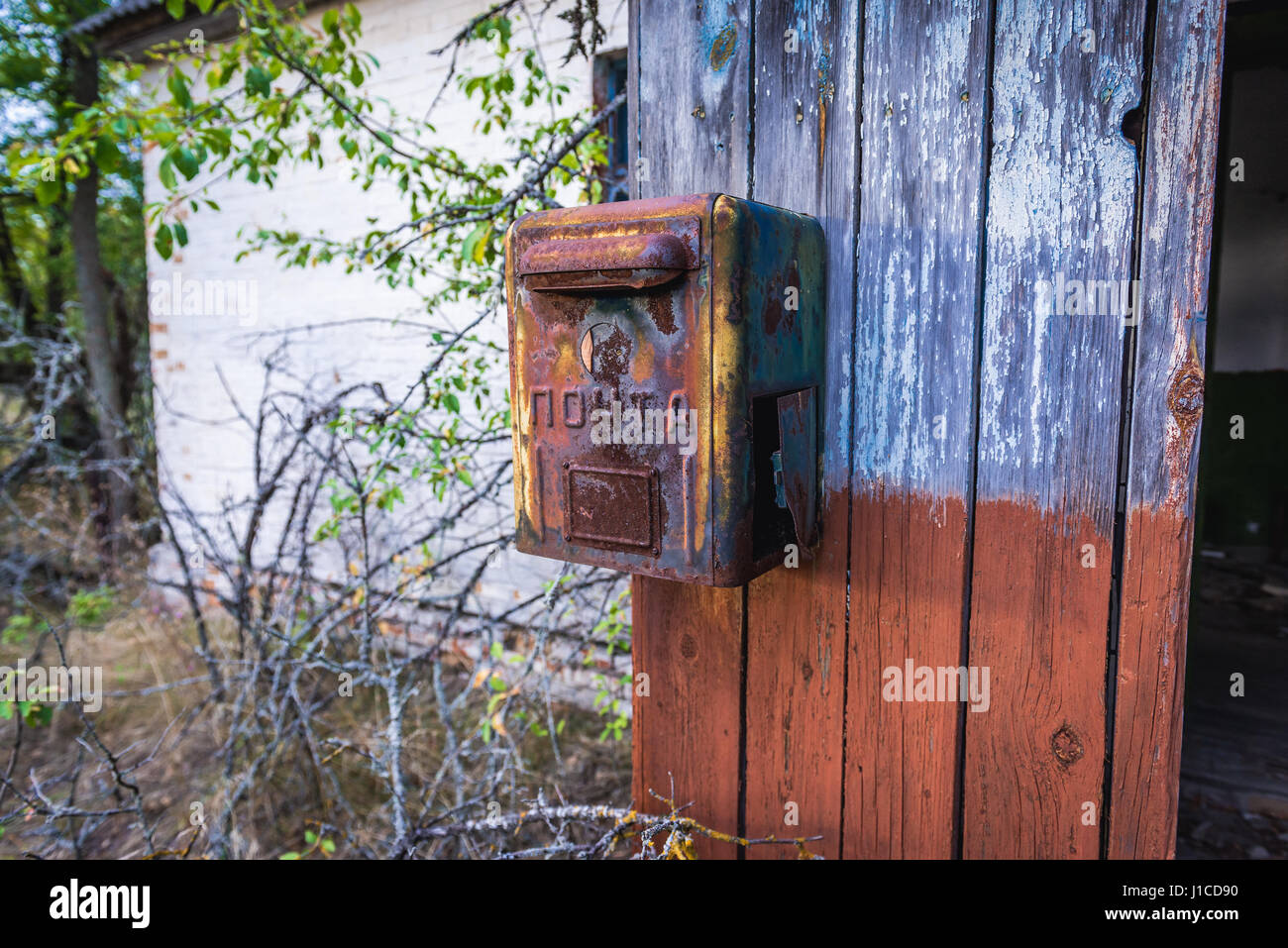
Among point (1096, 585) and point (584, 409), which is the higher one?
point (584, 409)

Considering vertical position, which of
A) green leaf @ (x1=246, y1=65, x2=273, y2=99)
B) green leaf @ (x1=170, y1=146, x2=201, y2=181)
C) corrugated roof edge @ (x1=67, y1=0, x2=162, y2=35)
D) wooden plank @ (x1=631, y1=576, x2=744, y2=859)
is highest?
corrugated roof edge @ (x1=67, y1=0, x2=162, y2=35)

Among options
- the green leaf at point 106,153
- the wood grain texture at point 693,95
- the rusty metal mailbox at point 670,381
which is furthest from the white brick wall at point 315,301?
the rusty metal mailbox at point 670,381

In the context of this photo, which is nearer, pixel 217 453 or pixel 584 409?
pixel 584 409

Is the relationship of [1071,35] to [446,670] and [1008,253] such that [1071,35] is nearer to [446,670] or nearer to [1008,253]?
[1008,253]

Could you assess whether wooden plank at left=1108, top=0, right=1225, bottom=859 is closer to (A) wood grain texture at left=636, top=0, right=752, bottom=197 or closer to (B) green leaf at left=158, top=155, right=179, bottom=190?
(A) wood grain texture at left=636, top=0, right=752, bottom=197

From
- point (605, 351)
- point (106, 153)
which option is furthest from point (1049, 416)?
point (106, 153)

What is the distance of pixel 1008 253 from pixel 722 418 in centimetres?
52

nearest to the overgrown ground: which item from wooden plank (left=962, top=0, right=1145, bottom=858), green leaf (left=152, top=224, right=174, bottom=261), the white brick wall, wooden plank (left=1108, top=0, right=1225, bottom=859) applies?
the white brick wall

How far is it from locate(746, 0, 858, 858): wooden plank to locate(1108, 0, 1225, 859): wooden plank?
1.37ft

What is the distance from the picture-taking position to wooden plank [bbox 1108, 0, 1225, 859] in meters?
1.03

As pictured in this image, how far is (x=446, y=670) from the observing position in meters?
4.31

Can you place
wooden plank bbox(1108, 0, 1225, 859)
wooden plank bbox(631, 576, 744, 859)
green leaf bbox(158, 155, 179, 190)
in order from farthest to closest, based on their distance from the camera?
green leaf bbox(158, 155, 179, 190) → wooden plank bbox(631, 576, 744, 859) → wooden plank bbox(1108, 0, 1225, 859)
